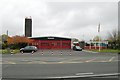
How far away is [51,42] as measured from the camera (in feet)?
268

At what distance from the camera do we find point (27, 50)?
1991 inches

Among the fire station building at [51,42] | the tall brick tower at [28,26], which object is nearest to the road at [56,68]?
the fire station building at [51,42]

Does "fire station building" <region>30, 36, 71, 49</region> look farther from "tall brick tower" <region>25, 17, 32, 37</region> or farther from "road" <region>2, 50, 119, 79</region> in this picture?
"road" <region>2, 50, 119, 79</region>

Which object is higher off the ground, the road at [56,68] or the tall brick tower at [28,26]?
the tall brick tower at [28,26]

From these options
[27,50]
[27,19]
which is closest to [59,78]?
[27,50]

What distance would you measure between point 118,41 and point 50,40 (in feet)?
71.6

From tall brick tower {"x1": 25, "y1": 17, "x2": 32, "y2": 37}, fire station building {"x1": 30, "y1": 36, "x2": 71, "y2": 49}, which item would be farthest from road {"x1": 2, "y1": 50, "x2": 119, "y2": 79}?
tall brick tower {"x1": 25, "y1": 17, "x2": 32, "y2": 37}

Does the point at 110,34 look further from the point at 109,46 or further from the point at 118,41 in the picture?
the point at 118,41

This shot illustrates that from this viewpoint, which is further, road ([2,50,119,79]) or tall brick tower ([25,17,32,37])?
tall brick tower ([25,17,32,37])

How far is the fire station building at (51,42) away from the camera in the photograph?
81125 millimetres

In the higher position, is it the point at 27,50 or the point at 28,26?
the point at 28,26

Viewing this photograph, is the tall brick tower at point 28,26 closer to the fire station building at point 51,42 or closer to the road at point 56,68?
the fire station building at point 51,42

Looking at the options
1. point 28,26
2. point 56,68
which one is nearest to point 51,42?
point 28,26

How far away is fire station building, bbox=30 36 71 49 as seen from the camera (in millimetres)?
81125
